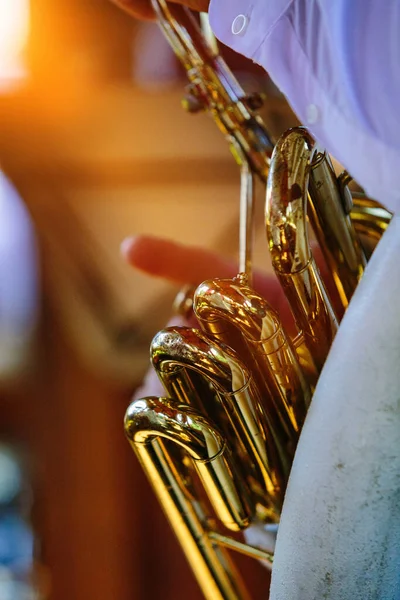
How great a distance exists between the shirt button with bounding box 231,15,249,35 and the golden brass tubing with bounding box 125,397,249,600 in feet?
0.84

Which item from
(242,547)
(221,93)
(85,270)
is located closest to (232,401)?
(242,547)

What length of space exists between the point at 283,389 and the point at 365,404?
0.41 feet

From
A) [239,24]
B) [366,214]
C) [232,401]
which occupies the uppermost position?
[239,24]

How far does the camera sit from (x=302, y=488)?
1.20 ft

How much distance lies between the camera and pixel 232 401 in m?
0.45

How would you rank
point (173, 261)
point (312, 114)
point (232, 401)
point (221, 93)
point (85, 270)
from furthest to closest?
point (85, 270), point (173, 261), point (221, 93), point (232, 401), point (312, 114)

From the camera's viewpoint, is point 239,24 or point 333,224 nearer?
point 239,24

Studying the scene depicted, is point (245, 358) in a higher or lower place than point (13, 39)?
lower

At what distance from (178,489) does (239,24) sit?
35 cm

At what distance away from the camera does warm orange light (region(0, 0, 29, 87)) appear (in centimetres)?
165

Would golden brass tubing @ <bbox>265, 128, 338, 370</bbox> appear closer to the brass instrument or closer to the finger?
the brass instrument

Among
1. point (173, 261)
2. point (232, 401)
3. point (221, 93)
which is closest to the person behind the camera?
point (232, 401)

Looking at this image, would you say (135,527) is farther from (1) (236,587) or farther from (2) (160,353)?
(2) (160,353)

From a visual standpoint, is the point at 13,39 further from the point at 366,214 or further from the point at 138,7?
the point at 366,214
